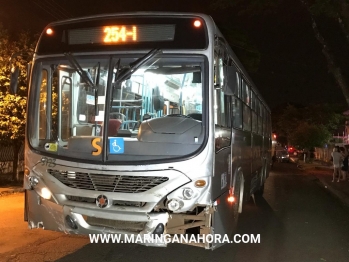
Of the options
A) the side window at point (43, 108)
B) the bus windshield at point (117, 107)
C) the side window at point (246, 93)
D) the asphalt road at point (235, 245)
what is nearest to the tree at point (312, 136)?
the asphalt road at point (235, 245)

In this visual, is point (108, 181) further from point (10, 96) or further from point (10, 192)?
point (10, 96)

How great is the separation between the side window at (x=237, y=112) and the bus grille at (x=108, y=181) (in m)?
2.44

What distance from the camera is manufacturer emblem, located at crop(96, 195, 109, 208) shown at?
5.60m

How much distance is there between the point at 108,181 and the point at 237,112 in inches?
125

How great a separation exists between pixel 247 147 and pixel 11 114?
350 inches

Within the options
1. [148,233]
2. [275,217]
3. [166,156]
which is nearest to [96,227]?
[148,233]

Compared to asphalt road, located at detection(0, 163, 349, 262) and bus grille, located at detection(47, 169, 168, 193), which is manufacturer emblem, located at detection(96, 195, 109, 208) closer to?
bus grille, located at detection(47, 169, 168, 193)

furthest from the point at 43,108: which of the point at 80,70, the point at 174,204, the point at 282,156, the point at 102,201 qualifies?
the point at 282,156

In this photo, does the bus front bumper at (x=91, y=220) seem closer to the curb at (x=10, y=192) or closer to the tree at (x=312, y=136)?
the curb at (x=10, y=192)

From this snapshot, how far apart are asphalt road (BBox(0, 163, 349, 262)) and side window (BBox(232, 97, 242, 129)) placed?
7.33 feet

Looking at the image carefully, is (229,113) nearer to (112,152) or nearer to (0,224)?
(112,152)

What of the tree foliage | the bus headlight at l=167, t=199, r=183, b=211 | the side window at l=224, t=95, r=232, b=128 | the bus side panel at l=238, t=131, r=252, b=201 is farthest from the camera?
the tree foliage

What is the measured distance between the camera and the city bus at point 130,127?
551 centimetres

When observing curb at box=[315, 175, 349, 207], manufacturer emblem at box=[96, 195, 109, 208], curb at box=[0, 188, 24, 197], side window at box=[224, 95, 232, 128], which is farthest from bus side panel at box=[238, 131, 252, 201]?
curb at box=[0, 188, 24, 197]
